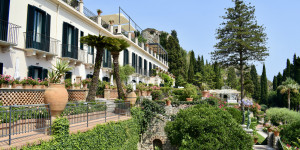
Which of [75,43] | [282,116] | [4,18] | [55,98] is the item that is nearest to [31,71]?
[4,18]

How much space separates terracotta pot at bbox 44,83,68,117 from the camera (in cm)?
617

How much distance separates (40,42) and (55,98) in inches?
284

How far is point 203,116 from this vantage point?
405 inches

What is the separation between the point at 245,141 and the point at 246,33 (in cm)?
1681

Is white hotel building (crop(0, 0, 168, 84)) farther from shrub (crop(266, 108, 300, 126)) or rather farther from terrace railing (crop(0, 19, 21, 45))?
shrub (crop(266, 108, 300, 126))

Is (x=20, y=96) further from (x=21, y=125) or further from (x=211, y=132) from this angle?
(x=211, y=132)

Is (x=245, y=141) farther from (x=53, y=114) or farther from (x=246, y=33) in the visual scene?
(x=246, y=33)

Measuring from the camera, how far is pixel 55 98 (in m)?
6.19

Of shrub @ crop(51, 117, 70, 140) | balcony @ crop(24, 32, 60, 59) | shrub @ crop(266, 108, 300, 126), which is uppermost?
balcony @ crop(24, 32, 60, 59)

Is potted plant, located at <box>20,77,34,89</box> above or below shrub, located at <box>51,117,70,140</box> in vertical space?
above

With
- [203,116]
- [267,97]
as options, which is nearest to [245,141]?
[203,116]

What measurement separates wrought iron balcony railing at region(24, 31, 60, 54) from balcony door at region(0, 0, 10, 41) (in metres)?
1.20

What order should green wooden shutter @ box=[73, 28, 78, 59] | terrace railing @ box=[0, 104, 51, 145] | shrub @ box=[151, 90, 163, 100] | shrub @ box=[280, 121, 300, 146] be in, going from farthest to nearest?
shrub @ box=[151, 90, 163, 100], green wooden shutter @ box=[73, 28, 78, 59], shrub @ box=[280, 121, 300, 146], terrace railing @ box=[0, 104, 51, 145]

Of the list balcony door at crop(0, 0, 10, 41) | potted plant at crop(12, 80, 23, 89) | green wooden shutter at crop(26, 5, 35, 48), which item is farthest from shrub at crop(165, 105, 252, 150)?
balcony door at crop(0, 0, 10, 41)
